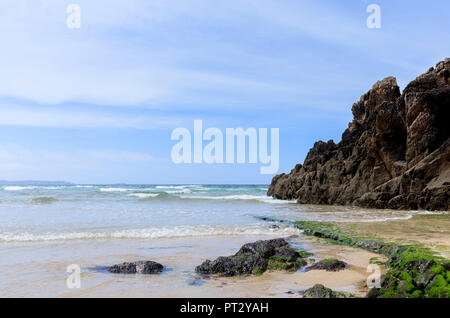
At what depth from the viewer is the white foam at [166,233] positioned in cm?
1229

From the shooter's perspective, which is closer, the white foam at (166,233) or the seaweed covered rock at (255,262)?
the seaweed covered rock at (255,262)

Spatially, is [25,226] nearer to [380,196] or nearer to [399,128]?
[380,196]

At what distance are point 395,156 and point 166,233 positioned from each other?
840 inches

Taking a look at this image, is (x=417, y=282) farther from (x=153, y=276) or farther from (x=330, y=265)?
(x=153, y=276)

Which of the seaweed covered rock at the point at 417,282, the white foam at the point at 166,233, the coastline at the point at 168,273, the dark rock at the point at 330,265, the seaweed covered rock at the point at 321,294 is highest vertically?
the seaweed covered rock at the point at 417,282

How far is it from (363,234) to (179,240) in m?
6.06

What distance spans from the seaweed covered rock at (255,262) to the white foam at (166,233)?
4681 millimetres

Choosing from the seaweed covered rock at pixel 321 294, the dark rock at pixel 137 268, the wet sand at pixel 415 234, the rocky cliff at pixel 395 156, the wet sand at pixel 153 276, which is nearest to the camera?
the seaweed covered rock at pixel 321 294

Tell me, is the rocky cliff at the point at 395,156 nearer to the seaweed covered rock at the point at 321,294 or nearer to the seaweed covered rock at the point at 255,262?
the seaweed covered rock at the point at 255,262

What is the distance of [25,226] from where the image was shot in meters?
15.2

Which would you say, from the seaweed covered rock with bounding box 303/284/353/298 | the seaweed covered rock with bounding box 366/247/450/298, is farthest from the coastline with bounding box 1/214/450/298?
the seaweed covered rock with bounding box 366/247/450/298

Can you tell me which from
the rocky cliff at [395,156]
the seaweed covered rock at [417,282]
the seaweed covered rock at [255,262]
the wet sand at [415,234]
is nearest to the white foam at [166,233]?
the wet sand at [415,234]

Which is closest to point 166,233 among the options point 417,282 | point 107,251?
point 107,251
